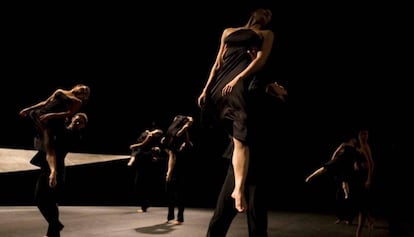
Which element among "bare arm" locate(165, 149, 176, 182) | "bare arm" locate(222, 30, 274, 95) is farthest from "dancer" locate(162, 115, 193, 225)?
"bare arm" locate(222, 30, 274, 95)

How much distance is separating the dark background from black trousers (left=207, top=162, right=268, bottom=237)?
5193 millimetres

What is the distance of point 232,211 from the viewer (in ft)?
7.58

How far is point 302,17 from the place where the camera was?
33.3ft

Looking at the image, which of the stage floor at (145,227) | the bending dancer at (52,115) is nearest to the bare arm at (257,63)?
the bending dancer at (52,115)

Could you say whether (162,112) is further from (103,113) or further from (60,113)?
(60,113)

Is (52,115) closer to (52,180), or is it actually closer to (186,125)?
(52,180)

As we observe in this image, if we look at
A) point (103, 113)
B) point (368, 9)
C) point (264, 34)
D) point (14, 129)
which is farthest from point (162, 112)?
point (264, 34)

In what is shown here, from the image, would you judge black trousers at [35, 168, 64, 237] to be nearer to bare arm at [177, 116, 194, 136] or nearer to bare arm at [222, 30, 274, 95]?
bare arm at [177, 116, 194, 136]

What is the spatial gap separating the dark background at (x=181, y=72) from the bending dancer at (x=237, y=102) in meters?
5.22

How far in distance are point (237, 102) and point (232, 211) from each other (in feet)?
2.04

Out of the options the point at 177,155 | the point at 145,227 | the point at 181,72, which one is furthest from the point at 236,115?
the point at 181,72

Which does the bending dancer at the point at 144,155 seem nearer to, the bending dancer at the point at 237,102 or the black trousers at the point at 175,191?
the black trousers at the point at 175,191

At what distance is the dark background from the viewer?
9.55 metres

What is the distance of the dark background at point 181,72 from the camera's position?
31.3ft
